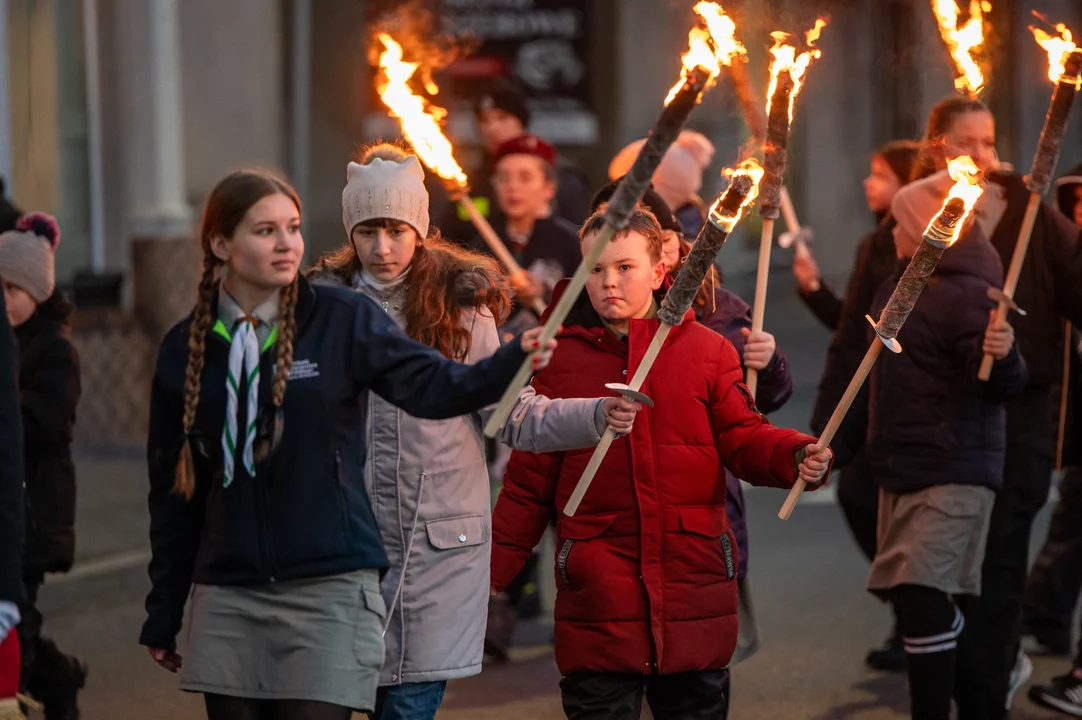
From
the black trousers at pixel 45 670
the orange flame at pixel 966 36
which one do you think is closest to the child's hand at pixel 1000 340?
the orange flame at pixel 966 36

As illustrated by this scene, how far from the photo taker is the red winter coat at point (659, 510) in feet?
15.9

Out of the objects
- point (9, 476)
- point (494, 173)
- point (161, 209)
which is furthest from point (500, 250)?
point (161, 209)

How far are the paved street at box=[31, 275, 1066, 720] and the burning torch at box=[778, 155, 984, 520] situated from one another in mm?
2393

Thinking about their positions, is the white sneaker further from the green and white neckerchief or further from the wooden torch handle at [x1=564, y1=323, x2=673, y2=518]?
the green and white neckerchief

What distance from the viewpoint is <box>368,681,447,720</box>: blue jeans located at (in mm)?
4699

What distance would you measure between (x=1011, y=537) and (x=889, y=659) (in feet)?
3.90

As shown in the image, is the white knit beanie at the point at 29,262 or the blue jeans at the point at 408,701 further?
the white knit beanie at the point at 29,262

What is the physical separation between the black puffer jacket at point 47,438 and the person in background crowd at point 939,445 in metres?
2.62

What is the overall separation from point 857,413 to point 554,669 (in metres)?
1.75

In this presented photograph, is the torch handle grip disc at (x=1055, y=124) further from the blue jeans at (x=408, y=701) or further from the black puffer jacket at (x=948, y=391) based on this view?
the blue jeans at (x=408, y=701)

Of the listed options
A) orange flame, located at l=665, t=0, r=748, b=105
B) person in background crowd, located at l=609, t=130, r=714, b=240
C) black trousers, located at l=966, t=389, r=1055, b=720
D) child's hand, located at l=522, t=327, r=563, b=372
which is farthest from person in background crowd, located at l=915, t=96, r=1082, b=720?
child's hand, located at l=522, t=327, r=563, b=372

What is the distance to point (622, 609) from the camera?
4848 mm

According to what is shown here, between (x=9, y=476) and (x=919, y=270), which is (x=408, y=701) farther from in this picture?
(x=919, y=270)

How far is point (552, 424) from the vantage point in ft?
14.9
